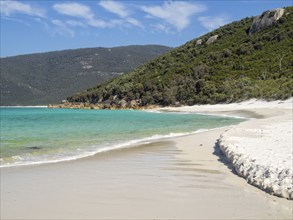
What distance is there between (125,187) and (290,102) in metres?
40.4

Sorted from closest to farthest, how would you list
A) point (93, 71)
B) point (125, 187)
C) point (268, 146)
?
point (125, 187) < point (268, 146) < point (93, 71)

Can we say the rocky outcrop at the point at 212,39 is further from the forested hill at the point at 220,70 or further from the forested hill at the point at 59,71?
the forested hill at the point at 59,71

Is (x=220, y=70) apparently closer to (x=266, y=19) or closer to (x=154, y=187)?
(x=266, y=19)

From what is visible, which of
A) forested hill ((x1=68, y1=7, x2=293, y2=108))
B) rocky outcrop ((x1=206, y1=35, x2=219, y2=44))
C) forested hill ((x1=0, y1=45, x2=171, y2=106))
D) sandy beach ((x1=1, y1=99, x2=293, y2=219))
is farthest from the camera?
forested hill ((x1=0, y1=45, x2=171, y2=106))

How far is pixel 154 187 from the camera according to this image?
24.2ft

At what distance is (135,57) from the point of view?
175 metres

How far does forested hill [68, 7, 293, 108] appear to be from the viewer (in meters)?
63.6

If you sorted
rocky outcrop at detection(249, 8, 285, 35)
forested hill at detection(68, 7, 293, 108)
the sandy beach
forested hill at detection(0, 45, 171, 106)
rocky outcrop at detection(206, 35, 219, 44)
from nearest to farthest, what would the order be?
the sandy beach < forested hill at detection(68, 7, 293, 108) < rocky outcrop at detection(249, 8, 285, 35) < rocky outcrop at detection(206, 35, 219, 44) < forested hill at detection(0, 45, 171, 106)

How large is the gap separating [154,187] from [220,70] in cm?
7296

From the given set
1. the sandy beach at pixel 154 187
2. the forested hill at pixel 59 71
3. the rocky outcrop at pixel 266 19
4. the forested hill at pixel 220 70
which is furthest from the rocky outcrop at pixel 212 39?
the sandy beach at pixel 154 187

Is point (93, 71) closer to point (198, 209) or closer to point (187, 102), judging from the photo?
point (187, 102)

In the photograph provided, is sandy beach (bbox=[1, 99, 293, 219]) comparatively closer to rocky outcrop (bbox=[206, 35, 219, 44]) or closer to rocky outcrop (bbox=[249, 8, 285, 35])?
rocky outcrop (bbox=[249, 8, 285, 35])

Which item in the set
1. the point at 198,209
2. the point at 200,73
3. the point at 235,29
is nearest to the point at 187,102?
the point at 200,73

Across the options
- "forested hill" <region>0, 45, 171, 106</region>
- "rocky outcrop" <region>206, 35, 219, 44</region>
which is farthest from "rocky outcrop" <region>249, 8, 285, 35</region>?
"forested hill" <region>0, 45, 171, 106</region>
